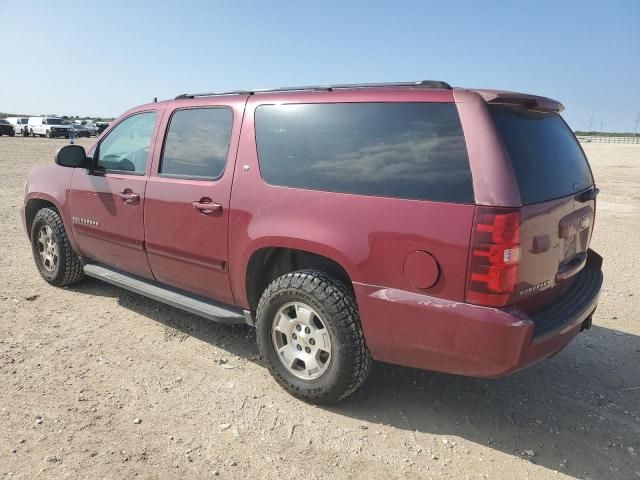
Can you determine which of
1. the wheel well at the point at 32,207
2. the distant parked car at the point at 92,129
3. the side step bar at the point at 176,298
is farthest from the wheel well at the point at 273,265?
the distant parked car at the point at 92,129

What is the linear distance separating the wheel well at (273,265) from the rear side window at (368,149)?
0.48 m

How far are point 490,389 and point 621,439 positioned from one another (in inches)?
31.0

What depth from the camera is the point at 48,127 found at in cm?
4159

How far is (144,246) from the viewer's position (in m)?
4.05

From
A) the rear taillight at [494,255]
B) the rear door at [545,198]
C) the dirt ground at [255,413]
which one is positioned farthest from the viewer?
the dirt ground at [255,413]

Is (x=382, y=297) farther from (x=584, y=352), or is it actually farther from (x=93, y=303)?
(x=93, y=303)

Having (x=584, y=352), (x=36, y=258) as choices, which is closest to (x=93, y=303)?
(x=36, y=258)

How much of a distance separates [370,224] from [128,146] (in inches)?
102

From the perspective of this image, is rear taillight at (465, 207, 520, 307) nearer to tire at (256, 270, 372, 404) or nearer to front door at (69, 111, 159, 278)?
tire at (256, 270, 372, 404)

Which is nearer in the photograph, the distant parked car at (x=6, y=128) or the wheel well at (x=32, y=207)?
the wheel well at (x=32, y=207)

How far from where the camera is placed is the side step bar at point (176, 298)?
3519 millimetres

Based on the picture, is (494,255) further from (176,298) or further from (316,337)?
(176,298)

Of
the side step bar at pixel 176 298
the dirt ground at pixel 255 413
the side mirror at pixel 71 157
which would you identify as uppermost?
the side mirror at pixel 71 157

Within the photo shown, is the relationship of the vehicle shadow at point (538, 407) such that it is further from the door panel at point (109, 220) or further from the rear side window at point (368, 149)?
the rear side window at point (368, 149)
